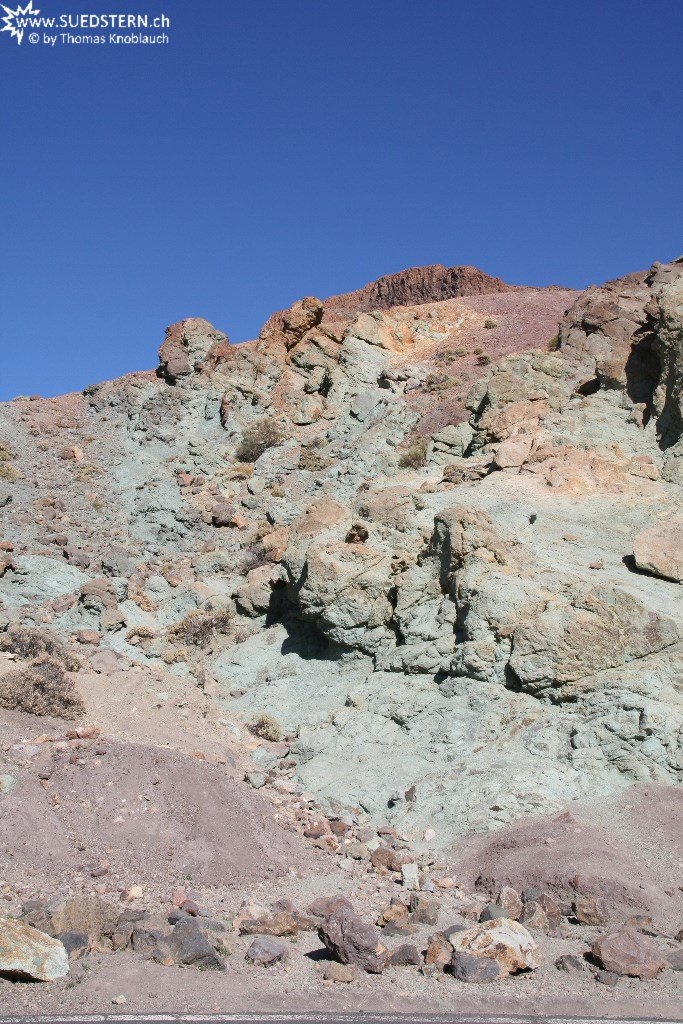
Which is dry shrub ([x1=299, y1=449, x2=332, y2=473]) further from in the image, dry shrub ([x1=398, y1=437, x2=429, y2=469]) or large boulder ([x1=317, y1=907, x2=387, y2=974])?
large boulder ([x1=317, y1=907, x2=387, y2=974])

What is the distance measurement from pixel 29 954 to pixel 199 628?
32.8ft

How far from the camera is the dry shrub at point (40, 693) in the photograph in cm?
1171

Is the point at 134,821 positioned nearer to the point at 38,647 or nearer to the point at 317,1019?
the point at 317,1019

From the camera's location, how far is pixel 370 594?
1362cm

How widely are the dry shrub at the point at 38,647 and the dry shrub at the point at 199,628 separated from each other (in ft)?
7.54

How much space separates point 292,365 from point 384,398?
4385 millimetres

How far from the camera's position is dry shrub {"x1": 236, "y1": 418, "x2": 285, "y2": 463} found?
23750mm

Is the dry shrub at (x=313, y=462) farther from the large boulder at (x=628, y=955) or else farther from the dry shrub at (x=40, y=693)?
the large boulder at (x=628, y=955)

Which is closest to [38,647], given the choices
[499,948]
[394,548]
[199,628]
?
[199,628]

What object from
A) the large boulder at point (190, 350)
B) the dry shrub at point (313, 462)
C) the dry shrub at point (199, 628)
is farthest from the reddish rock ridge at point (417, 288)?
the dry shrub at point (199, 628)

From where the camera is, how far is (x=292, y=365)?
2700cm

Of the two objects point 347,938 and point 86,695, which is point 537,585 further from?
point 86,695

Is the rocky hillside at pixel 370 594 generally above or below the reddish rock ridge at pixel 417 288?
below

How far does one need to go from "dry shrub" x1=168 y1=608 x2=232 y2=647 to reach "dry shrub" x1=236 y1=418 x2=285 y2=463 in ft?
26.1
